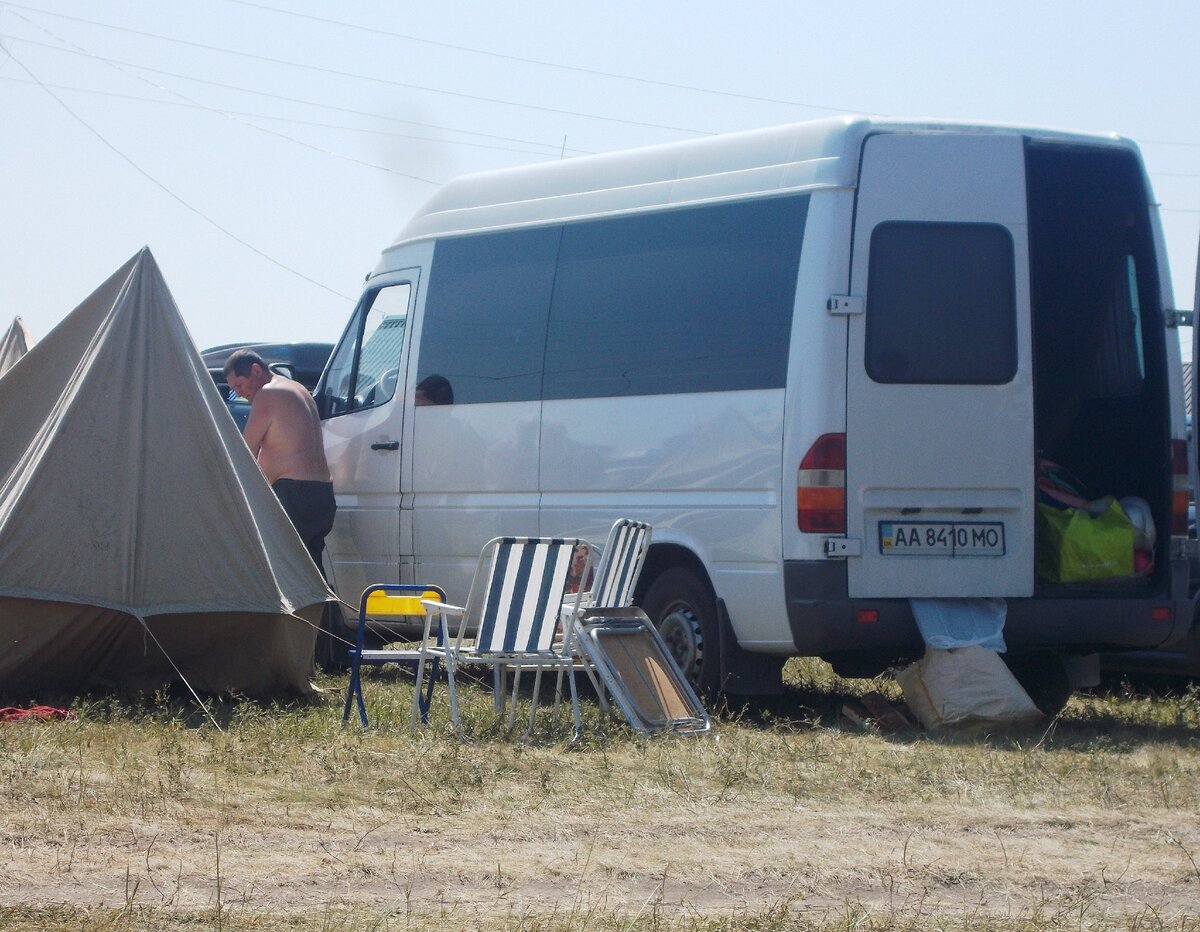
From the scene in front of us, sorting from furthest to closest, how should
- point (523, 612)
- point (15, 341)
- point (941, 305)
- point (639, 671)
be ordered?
1. point (15, 341)
2. point (941, 305)
3. point (639, 671)
4. point (523, 612)

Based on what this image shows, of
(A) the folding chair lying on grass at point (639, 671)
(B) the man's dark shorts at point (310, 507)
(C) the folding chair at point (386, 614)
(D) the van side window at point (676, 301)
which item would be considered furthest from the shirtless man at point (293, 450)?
(A) the folding chair lying on grass at point (639, 671)

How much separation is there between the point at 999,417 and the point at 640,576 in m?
1.99

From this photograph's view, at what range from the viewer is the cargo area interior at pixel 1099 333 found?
320 inches

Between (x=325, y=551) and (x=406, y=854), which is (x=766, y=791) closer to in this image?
(x=406, y=854)

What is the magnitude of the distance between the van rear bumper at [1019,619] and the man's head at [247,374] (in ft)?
12.3

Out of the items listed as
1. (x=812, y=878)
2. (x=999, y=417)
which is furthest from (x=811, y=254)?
(x=812, y=878)

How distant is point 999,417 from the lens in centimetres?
776

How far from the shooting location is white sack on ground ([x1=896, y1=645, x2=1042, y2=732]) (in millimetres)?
→ 7543

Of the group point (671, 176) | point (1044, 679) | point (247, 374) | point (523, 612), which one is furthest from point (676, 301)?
point (247, 374)

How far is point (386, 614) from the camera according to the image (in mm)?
8078

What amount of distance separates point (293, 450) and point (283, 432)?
0.38 feet

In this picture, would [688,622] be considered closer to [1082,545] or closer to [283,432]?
[1082,545]

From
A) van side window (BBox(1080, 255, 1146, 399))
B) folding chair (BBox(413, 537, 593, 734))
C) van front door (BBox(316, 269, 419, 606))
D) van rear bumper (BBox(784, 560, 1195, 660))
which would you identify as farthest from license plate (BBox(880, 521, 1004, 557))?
van front door (BBox(316, 269, 419, 606))

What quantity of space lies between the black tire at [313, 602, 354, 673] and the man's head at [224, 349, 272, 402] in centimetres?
136
